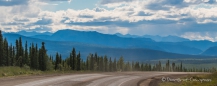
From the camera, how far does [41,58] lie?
354 ft

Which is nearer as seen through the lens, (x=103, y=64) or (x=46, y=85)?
(x=46, y=85)

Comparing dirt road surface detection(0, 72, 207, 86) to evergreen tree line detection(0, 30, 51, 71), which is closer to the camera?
dirt road surface detection(0, 72, 207, 86)

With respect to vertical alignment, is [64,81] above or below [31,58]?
below

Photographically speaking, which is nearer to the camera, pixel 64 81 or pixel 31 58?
pixel 64 81

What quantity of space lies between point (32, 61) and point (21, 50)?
14572 millimetres

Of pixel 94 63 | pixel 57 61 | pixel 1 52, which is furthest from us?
pixel 94 63

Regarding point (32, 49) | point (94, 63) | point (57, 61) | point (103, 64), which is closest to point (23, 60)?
point (32, 49)

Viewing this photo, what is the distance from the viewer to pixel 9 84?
88.7 feet

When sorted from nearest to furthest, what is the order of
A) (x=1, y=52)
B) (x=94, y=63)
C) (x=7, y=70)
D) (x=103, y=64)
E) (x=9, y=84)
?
(x=9, y=84)
(x=7, y=70)
(x=1, y=52)
(x=94, y=63)
(x=103, y=64)

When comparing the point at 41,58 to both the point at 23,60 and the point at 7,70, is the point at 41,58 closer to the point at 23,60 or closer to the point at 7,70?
the point at 23,60

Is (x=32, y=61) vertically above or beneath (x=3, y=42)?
beneath

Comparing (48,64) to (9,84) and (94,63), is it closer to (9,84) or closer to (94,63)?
(94,63)

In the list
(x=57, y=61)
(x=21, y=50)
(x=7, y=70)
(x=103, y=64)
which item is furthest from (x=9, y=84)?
(x=103, y=64)

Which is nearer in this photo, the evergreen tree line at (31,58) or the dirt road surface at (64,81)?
the dirt road surface at (64,81)
